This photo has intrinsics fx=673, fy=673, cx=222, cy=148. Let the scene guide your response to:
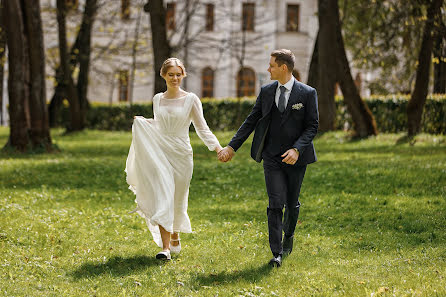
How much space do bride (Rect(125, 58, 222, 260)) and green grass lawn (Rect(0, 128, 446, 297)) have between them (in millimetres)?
633

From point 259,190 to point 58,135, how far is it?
1939cm

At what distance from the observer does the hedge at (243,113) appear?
79.9 ft

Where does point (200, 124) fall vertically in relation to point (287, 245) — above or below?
above

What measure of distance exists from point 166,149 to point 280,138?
1.37 m

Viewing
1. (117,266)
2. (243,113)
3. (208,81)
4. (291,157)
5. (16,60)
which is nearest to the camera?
(291,157)

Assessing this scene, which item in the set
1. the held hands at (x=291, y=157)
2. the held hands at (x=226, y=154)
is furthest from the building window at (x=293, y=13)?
the held hands at (x=291, y=157)

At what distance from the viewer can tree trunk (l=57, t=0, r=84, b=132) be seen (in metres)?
28.0

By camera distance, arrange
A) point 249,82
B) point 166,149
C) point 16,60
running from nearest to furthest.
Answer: point 166,149, point 16,60, point 249,82

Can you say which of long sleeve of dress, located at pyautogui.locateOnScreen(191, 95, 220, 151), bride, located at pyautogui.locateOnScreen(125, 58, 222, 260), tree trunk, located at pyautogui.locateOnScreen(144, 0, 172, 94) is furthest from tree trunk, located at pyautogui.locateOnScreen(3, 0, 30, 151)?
long sleeve of dress, located at pyautogui.locateOnScreen(191, 95, 220, 151)

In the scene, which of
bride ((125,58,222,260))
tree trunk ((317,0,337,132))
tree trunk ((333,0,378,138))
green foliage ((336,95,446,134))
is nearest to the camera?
bride ((125,58,222,260))

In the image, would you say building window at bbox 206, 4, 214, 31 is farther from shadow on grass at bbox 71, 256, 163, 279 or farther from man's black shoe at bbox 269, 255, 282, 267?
man's black shoe at bbox 269, 255, 282, 267

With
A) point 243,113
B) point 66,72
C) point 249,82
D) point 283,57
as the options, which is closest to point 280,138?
point 283,57

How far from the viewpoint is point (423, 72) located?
20.4 m

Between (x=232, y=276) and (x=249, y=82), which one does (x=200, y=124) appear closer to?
(x=232, y=276)
